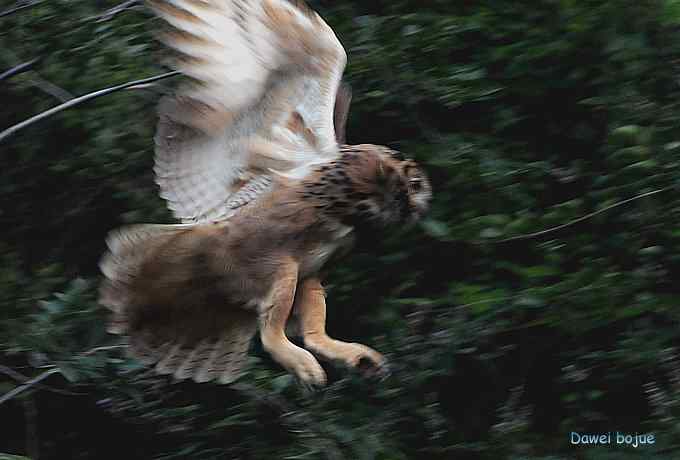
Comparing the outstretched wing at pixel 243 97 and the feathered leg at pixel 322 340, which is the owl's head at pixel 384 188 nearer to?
the outstretched wing at pixel 243 97

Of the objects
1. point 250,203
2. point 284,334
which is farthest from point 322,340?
point 250,203

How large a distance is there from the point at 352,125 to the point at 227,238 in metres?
0.81

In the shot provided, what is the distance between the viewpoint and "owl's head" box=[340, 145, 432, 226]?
3459 mm

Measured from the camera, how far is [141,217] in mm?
3959

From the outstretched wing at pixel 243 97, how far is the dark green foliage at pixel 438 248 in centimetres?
31

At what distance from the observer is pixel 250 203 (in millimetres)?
3553

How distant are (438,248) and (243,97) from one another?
71cm

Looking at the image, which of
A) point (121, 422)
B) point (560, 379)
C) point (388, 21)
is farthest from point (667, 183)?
point (121, 422)

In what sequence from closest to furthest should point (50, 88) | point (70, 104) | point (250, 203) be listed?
point (70, 104) < point (250, 203) < point (50, 88)

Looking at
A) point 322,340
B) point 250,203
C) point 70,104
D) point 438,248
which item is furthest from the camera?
point 438,248

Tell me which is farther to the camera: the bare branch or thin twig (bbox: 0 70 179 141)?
the bare branch

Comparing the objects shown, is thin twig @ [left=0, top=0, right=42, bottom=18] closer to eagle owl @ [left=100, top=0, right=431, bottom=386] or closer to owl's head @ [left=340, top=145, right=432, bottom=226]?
eagle owl @ [left=100, top=0, right=431, bottom=386]

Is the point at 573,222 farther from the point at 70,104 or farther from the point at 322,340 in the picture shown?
the point at 70,104

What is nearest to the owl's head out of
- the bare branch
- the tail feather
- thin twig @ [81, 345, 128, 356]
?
the tail feather
